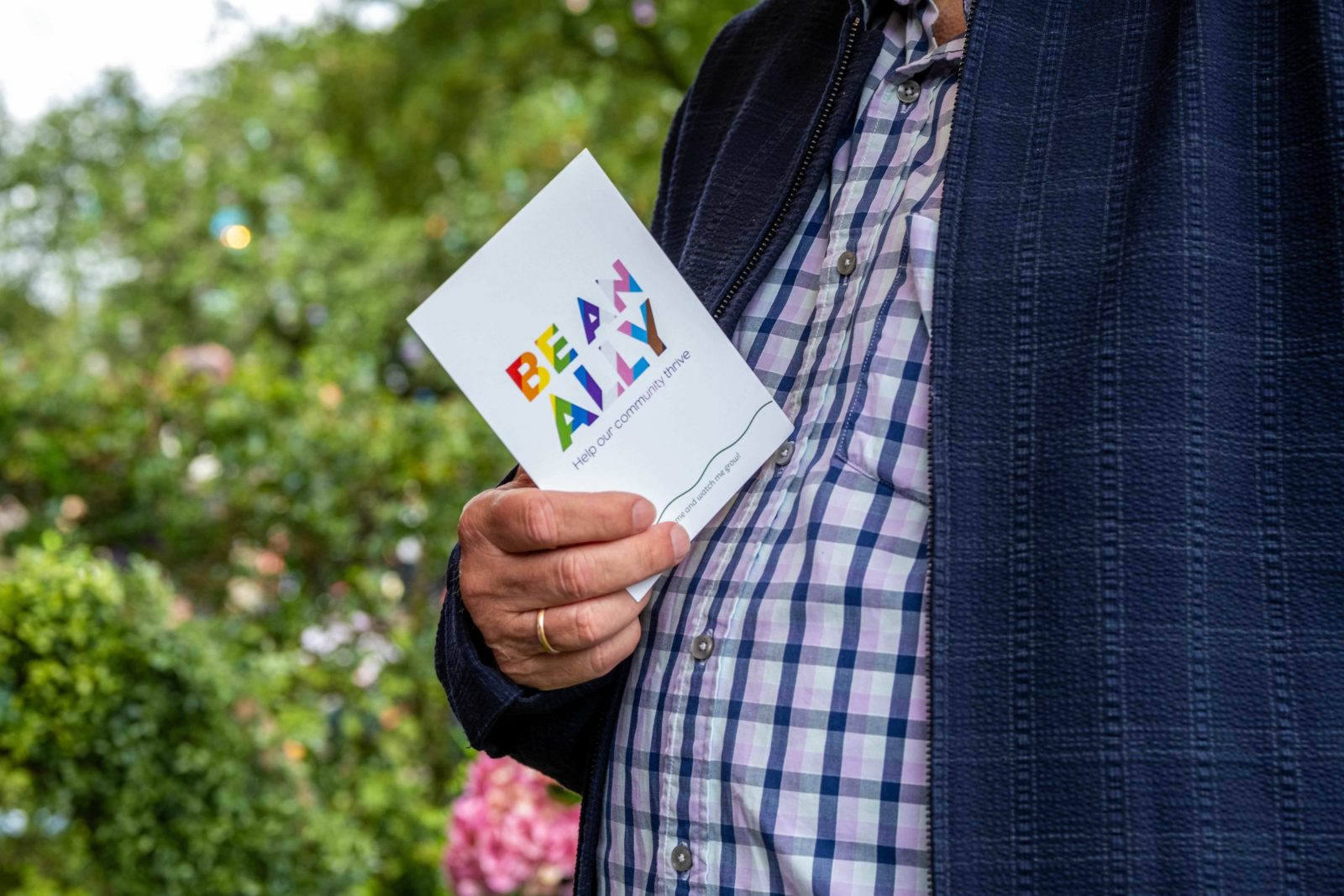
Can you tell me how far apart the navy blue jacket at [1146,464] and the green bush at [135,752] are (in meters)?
2.68

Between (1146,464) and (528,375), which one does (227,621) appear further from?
(1146,464)

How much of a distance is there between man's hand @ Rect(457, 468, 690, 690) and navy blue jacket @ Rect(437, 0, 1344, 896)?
0.98 feet

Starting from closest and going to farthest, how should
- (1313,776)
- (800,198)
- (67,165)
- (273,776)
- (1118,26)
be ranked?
1. (1313,776)
2. (1118,26)
3. (800,198)
4. (273,776)
5. (67,165)

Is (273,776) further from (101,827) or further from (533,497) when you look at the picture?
(533,497)

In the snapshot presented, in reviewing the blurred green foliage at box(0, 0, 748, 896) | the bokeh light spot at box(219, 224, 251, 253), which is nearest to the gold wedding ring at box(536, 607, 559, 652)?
the blurred green foliage at box(0, 0, 748, 896)

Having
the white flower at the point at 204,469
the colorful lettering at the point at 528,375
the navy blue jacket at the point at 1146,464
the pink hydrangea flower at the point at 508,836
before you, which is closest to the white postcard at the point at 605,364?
the colorful lettering at the point at 528,375

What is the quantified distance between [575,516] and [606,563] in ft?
0.17

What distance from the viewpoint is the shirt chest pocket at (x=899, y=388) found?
3.35 feet

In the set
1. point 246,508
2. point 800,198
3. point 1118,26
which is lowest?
point 246,508

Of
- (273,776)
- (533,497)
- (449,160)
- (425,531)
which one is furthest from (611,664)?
(449,160)

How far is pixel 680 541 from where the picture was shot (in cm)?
111

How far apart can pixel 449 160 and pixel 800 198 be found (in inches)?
316

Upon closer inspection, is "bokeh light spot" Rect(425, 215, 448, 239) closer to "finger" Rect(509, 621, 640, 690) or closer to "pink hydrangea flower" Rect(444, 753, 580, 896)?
"pink hydrangea flower" Rect(444, 753, 580, 896)

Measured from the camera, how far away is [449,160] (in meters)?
8.83
